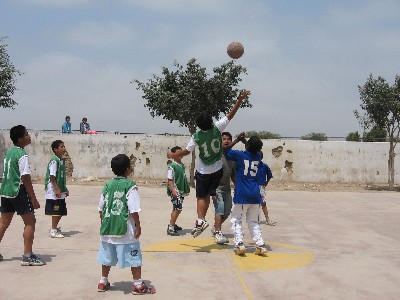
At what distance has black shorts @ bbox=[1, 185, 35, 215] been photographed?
19.6 ft

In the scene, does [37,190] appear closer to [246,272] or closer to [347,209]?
[347,209]

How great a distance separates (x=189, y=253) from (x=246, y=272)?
3.99 feet

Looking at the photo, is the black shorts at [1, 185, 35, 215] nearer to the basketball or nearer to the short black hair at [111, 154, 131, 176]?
the short black hair at [111, 154, 131, 176]

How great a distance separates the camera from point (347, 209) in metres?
12.3

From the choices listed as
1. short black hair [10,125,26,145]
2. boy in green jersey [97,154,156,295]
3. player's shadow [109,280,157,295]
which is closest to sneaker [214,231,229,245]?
→ player's shadow [109,280,157,295]

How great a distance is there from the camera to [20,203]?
5.98m

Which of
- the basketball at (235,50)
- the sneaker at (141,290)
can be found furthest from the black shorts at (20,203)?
the basketball at (235,50)

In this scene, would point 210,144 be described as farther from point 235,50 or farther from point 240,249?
point 235,50

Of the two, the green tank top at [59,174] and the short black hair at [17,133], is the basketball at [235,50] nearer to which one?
the green tank top at [59,174]

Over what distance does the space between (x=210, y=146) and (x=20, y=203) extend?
2.71 meters

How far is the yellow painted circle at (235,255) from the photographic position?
597 centimetres

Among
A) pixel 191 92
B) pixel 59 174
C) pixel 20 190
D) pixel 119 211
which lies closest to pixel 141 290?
pixel 119 211

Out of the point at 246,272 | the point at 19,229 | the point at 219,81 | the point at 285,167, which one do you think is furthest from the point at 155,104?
the point at 246,272

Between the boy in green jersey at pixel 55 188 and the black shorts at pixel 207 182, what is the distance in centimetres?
236
